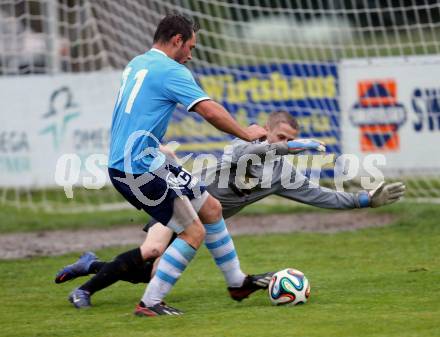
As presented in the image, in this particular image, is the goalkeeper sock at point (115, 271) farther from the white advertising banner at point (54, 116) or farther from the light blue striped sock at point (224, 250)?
the white advertising banner at point (54, 116)

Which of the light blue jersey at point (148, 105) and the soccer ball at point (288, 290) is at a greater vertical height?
the light blue jersey at point (148, 105)

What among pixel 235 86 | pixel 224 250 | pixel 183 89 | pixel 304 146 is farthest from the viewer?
pixel 235 86

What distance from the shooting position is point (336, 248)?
34.0 feet

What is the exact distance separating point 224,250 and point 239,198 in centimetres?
94

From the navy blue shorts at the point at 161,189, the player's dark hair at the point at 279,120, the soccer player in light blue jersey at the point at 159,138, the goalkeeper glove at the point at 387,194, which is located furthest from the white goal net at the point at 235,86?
the navy blue shorts at the point at 161,189

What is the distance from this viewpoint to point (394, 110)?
1398 centimetres

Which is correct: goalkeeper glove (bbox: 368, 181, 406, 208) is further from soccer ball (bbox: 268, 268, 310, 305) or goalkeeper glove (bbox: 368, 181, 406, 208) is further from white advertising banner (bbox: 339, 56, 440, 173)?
white advertising banner (bbox: 339, 56, 440, 173)

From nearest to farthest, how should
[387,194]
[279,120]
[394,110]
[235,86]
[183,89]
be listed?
[183,89] < [387,194] < [279,120] < [394,110] < [235,86]

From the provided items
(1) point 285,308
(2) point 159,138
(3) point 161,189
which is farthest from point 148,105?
(1) point 285,308

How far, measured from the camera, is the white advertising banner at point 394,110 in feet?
45.4

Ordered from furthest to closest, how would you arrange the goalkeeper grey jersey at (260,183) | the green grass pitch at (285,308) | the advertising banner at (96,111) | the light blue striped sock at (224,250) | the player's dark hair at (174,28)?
the advertising banner at (96,111) → the goalkeeper grey jersey at (260,183) → the light blue striped sock at (224,250) → the player's dark hair at (174,28) → the green grass pitch at (285,308)

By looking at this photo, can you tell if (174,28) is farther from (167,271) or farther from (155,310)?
(155,310)

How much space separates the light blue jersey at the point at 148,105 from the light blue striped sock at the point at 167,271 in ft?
2.02

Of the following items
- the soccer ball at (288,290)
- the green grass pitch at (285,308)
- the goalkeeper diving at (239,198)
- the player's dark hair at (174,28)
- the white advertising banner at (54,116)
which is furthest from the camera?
the white advertising banner at (54,116)
